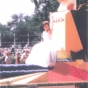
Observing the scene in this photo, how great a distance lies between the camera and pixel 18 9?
4.28m

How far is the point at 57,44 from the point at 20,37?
0.63m

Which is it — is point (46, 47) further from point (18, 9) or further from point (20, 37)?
point (18, 9)

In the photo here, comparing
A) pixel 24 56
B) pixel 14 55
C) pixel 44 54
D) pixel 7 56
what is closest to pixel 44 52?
pixel 44 54

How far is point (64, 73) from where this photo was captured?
443 centimetres

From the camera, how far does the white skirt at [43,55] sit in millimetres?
4320

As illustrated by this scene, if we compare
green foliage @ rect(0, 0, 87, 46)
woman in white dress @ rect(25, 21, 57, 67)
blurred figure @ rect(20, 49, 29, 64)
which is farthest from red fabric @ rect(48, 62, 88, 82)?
green foliage @ rect(0, 0, 87, 46)

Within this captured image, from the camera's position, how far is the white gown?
4.32 metres

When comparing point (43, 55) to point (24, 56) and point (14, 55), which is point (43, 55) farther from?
point (14, 55)

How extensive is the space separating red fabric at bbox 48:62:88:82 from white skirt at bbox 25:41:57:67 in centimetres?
13

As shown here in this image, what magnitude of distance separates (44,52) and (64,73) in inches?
19.8

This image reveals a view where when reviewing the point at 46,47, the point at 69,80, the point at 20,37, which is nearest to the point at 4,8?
the point at 20,37

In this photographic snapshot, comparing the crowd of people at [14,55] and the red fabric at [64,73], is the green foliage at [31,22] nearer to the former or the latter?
the crowd of people at [14,55]

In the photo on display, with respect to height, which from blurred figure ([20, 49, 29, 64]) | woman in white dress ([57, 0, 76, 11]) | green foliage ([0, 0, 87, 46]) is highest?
woman in white dress ([57, 0, 76, 11])

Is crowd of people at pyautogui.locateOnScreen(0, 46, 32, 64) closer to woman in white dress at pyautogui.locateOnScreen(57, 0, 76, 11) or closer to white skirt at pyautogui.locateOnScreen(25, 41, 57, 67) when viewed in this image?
white skirt at pyautogui.locateOnScreen(25, 41, 57, 67)
